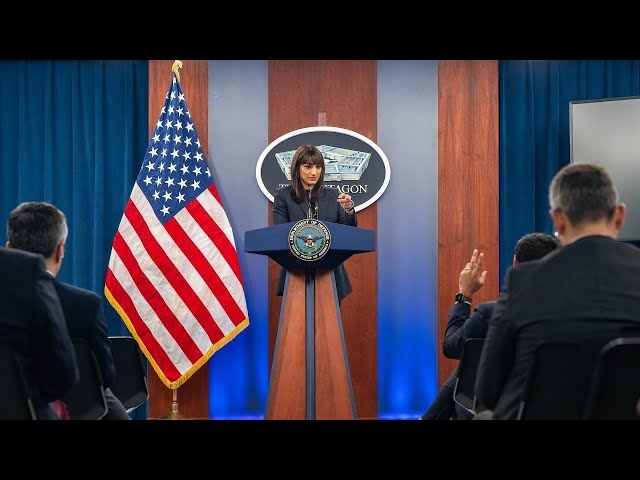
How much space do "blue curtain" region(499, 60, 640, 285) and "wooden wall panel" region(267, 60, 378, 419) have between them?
0.99 meters

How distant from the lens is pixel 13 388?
183 centimetres

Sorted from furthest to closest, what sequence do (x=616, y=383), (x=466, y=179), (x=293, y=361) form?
1. (x=466, y=179)
2. (x=293, y=361)
3. (x=616, y=383)

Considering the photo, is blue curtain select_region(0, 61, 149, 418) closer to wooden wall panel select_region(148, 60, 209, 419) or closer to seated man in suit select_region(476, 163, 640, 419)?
wooden wall panel select_region(148, 60, 209, 419)

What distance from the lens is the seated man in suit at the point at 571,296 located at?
5.46 feet

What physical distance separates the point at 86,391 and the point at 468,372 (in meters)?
1.40

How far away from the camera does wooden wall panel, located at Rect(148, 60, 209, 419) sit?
5129mm

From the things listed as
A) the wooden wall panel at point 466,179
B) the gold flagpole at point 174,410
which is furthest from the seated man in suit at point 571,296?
the gold flagpole at point 174,410

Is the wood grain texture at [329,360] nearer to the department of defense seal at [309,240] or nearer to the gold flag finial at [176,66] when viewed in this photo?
the department of defense seal at [309,240]

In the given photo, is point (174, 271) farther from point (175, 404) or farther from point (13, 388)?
point (13, 388)

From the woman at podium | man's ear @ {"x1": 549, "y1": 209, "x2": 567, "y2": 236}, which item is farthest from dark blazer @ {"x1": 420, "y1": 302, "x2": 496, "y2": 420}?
the woman at podium

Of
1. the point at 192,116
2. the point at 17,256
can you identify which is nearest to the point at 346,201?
the point at 192,116

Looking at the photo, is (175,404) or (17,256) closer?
(17,256)

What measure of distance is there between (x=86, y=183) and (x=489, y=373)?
421 centimetres

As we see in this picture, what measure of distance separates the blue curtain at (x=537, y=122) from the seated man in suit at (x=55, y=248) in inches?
143
